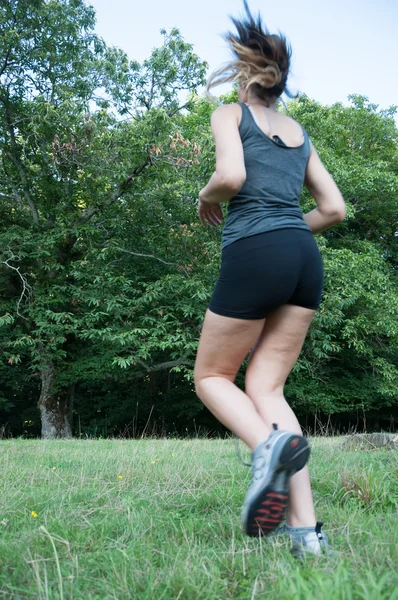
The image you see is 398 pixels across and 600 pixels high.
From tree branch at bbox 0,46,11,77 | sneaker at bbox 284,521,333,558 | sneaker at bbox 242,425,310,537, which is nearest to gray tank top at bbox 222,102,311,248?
sneaker at bbox 242,425,310,537

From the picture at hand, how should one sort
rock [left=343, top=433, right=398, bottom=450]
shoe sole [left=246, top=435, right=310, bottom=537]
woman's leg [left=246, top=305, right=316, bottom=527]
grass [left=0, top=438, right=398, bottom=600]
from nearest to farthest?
grass [left=0, top=438, right=398, bottom=600], shoe sole [left=246, top=435, right=310, bottom=537], woman's leg [left=246, top=305, right=316, bottom=527], rock [left=343, top=433, right=398, bottom=450]

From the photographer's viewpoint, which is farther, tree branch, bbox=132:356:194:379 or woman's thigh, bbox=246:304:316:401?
tree branch, bbox=132:356:194:379

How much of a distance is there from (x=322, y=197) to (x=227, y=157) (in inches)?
18.6

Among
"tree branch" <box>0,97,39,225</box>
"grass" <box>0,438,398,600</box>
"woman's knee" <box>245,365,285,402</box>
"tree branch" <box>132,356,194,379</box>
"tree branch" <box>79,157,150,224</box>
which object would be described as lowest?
"tree branch" <box>132,356,194,379</box>

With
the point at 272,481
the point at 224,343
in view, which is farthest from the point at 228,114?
the point at 272,481

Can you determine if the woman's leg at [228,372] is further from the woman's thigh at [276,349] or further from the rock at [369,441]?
the rock at [369,441]

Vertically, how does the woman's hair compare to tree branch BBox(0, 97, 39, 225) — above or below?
below

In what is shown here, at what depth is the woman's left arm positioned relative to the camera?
170cm

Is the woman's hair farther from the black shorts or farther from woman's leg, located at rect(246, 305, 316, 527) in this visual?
woman's leg, located at rect(246, 305, 316, 527)

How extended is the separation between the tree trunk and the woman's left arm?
11409 millimetres

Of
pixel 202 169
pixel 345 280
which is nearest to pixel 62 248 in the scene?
pixel 202 169

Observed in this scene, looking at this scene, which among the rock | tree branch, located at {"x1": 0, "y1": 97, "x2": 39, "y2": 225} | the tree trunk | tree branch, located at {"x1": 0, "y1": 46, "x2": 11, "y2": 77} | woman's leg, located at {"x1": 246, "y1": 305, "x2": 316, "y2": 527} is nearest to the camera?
woman's leg, located at {"x1": 246, "y1": 305, "x2": 316, "y2": 527}

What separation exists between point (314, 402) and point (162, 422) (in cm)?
458

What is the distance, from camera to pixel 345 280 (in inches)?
475
